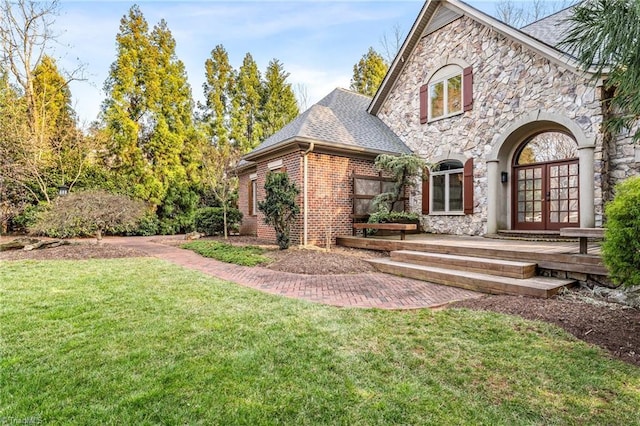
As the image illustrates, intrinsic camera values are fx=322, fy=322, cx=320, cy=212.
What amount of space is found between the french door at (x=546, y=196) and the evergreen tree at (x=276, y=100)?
16590 mm

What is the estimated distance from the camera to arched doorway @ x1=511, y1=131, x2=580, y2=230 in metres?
8.27

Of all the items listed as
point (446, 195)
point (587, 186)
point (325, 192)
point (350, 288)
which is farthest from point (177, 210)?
point (587, 186)

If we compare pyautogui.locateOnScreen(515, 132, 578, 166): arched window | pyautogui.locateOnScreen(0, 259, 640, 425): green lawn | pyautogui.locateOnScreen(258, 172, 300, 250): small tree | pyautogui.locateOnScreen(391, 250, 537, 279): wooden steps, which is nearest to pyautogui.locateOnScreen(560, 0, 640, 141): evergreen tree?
pyautogui.locateOnScreen(391, 250, 537, 279): wooden steps

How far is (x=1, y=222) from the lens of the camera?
1326 cm

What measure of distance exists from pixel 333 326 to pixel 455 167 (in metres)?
8.53

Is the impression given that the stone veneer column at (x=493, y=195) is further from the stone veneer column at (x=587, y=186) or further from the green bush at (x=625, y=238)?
the green bush at (x=625, y=238)

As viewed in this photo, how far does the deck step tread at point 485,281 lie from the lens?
476cm

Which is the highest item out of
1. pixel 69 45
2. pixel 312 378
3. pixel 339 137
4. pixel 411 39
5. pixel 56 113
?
pixel 69 45

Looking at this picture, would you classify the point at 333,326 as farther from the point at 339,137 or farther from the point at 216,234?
the point at 216,234

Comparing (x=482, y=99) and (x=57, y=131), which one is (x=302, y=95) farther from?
(x=482, y=99)

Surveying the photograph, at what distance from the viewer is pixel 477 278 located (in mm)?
5383

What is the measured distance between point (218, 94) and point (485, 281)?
20.8m

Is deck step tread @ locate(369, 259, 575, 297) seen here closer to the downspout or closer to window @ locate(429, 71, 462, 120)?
the downspout

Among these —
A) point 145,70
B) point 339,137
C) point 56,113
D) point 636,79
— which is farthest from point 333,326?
point 56,113
